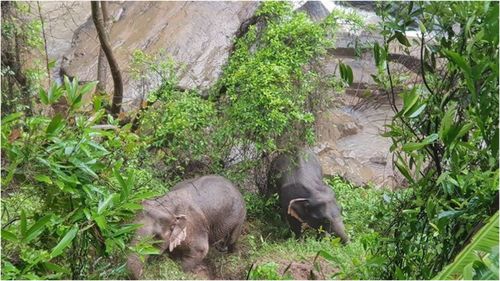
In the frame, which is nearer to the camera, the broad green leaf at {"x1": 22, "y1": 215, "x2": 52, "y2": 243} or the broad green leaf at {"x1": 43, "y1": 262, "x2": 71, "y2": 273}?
the broad green leaf at {"x1": 22, "y1": 215, "x2": 52, "y2": 243}

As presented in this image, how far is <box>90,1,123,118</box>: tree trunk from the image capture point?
4.75 meters

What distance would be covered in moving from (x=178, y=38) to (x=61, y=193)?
16.0 feet

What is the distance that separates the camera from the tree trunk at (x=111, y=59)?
4.75 metres

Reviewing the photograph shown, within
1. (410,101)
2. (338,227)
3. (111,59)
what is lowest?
(338,227)

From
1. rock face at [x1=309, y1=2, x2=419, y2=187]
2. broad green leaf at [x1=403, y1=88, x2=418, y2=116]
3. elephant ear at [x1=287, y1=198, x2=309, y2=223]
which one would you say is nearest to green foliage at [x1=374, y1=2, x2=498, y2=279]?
broad green leaf at [x1=403, y1=88, x2=418, y2=116]

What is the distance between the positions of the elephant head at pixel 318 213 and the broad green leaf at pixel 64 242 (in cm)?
392

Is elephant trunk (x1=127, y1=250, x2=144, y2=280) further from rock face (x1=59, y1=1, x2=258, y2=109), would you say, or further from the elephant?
rock face (x1=59, y1=1, x2=258, y2=109)

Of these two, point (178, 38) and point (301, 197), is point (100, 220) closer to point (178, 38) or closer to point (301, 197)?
point (301, 197)

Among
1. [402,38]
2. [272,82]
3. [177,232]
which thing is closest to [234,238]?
[177,232]

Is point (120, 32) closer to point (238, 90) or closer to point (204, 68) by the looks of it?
point (204, 68)

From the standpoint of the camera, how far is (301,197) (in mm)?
5703

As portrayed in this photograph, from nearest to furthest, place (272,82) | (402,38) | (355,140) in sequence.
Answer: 1. (402,38)
2. (272,82)
3. (355,140)

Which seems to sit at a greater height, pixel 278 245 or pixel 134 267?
pixel 134 267

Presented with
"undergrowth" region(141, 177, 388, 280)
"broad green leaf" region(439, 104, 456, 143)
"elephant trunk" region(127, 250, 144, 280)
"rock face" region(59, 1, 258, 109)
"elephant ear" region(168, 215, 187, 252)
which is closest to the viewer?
"broad green leaf" region(439, 104, 456, 143)
